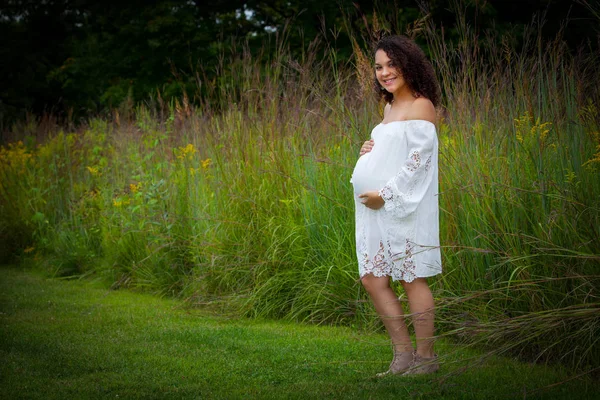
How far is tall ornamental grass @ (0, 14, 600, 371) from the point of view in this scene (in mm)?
3830

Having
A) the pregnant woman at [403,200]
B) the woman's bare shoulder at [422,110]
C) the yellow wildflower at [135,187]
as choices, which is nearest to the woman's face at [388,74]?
the pregnant woman at [403,200]

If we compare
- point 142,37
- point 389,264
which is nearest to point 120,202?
point 389,264

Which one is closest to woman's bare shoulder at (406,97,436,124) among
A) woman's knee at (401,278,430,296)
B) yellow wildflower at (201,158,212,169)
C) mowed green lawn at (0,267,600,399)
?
woman's knee at (401,278,430,296)

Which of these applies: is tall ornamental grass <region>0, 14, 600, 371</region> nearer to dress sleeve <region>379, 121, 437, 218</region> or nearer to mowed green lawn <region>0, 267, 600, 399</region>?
mowed green lawn <region>0, 267, 600, 399</region>

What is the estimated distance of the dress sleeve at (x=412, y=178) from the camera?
362cm

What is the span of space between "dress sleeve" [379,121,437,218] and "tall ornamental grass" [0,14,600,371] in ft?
1.26

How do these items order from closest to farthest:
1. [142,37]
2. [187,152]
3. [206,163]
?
[206,163] < [187,152] < [142,37]

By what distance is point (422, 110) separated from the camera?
3.73 m

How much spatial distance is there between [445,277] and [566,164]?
40.8 inches

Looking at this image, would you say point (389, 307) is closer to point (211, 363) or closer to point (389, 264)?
point (389, 264)

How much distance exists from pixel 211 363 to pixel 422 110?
76.5 inches

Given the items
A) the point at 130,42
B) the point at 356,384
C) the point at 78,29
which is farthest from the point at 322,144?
the point at 78,29

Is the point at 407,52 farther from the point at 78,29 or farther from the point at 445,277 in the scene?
the point at 78,29

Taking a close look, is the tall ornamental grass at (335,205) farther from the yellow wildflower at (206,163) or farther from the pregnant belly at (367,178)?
the pregnant belly at (367,178)
